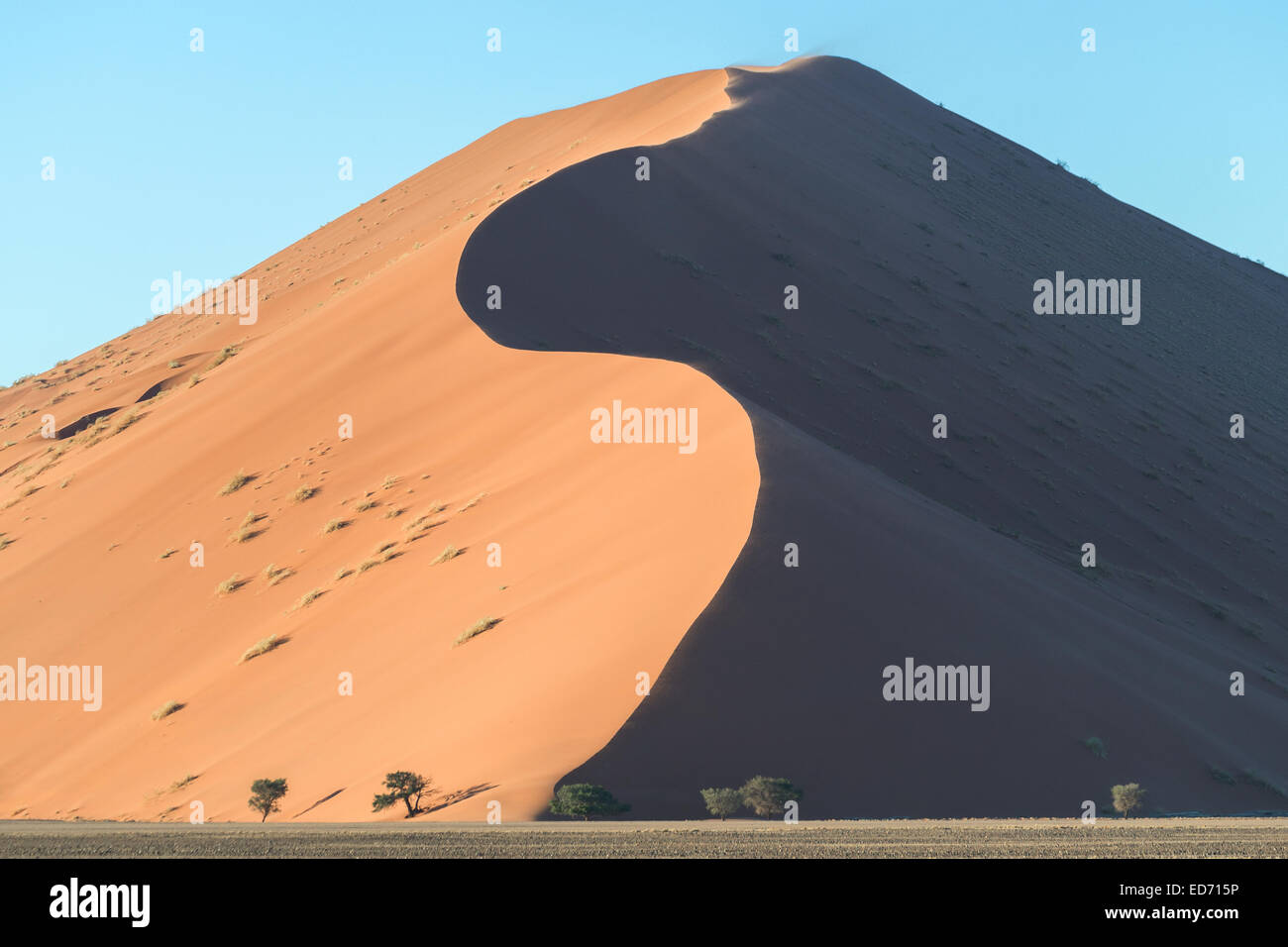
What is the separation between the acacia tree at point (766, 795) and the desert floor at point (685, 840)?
395 millimetres

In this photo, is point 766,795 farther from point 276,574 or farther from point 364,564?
point 276,574

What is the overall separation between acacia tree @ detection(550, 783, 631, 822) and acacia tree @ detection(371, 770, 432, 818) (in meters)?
1.53

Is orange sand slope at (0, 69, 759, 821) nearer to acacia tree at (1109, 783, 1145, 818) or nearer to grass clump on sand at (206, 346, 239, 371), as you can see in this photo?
grass clump on sand at (206, 346, 239, 371)

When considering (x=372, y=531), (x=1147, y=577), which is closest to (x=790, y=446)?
(x=372, y=531)

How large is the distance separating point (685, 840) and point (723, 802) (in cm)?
177

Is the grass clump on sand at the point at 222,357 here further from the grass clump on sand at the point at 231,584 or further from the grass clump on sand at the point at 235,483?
the grass clump on sand at the point at 231,584

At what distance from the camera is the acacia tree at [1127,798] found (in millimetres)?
13117

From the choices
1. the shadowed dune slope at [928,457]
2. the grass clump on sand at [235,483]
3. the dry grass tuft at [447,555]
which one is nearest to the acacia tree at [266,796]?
the shadowed dune slope at [928,457]

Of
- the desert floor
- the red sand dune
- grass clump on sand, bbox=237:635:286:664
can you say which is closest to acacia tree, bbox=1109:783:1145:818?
the red sand dune

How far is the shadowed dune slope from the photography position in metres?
13.4

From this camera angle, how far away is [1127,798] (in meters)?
13.2

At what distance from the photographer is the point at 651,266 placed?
28.3 m
